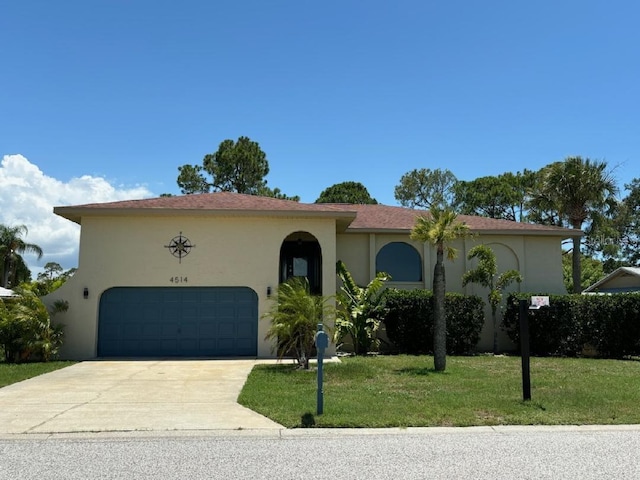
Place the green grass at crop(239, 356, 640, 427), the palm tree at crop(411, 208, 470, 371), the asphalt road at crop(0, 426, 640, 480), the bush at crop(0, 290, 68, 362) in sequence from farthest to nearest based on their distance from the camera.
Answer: the bush at crop(0, 290, 68, 362), the palm tree at crop(411, 208, 470, 371), the green grass at crop(239, 356, 640, 427), the asphalt road at crop(0, 426, 640, 480)

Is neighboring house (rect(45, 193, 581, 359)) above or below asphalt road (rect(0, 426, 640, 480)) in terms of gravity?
above

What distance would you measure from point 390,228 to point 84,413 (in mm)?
12087

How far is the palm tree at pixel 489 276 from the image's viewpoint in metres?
17.2

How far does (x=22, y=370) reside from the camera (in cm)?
1247

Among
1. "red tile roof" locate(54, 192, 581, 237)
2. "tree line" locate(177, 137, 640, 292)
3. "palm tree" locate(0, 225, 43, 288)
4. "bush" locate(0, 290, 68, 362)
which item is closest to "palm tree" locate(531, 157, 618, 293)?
"tree line" locate(177, 137, 640, 292)

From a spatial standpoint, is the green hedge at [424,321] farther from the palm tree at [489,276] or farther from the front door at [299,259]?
the front door at [299,259]

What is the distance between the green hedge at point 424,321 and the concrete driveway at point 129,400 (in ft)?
17.0

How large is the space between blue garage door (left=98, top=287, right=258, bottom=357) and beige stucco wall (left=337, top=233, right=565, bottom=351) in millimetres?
4268

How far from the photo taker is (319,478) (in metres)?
5.05

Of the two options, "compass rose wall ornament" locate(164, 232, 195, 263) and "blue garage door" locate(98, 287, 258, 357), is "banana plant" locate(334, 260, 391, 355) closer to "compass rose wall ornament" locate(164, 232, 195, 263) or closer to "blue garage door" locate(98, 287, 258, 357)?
"blue garage door" locate(98, 287, 258, 357)

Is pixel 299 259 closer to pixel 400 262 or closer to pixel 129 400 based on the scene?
pixel 400 262

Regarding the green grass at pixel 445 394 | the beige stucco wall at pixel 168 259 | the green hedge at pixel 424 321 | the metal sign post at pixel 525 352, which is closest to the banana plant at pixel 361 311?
the green hedge at pixel 424 321

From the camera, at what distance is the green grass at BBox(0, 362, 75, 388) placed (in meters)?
11.2

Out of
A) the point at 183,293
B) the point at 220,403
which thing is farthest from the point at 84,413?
the point at 183,293
